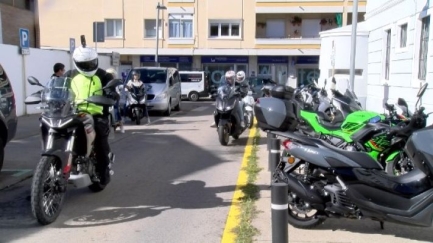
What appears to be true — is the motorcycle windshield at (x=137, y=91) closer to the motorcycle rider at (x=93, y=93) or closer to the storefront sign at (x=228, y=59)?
the motorcycle rider at (x=93, y=93)

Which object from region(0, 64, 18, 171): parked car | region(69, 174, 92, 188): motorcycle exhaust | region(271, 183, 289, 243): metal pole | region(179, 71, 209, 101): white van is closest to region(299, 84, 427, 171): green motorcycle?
region(271, 183, 289, 243): metal pole

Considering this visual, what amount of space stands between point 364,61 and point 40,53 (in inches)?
486

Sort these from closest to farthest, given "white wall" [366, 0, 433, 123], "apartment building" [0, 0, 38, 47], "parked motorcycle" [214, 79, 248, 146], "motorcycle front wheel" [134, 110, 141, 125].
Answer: "parked motorcycle" [214, 79, 248, 146] < "white wall" [366, 0, 433, 123] < "motorcycle front wheel" [134, 110, 141, 125] < "apartment building" [0, 0, 38, 47]

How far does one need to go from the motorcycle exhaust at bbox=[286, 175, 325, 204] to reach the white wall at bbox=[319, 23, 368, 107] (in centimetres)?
1289

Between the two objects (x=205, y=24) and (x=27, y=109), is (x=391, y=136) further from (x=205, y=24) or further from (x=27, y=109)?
(x=205, y=24)

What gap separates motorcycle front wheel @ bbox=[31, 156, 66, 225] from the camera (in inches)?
191

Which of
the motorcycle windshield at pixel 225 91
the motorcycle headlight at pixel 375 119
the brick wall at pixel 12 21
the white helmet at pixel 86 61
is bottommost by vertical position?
the motorcycle headlight at pixel 375 119

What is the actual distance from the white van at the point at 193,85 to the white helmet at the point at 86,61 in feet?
86.2

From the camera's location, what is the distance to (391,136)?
6637mm

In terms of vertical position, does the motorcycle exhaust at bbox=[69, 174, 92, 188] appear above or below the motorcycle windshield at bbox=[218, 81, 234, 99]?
below

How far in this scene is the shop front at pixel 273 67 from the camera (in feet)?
123

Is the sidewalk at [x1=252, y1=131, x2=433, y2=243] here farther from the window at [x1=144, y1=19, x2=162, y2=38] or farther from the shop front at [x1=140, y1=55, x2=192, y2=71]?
the window at [x1=144, y1=19, x2=162, y2=38]

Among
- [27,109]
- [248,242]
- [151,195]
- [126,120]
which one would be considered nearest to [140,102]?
[126,120]

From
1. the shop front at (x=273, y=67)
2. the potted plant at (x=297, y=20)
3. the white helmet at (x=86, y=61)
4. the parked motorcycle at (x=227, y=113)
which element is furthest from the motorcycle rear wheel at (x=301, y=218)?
the potted plant at (x=297, y=20)
